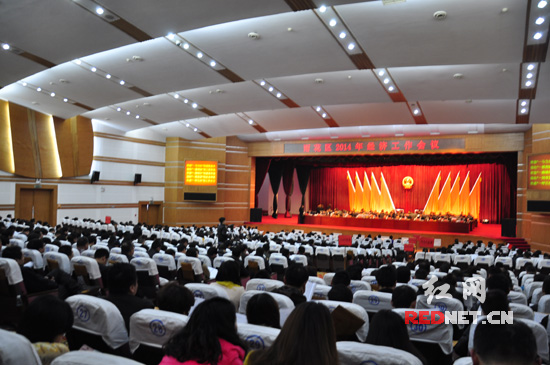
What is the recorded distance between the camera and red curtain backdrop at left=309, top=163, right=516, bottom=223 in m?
21.5

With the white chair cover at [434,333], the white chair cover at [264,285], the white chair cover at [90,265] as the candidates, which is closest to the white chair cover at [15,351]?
the white chair cover at [434,333]

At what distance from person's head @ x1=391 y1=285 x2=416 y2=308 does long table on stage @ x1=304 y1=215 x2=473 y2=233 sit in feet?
52.8

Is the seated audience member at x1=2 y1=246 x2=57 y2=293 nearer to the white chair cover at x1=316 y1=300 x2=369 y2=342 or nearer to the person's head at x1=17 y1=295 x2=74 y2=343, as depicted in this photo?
the person's head at x1=17 y1=295 x2=74 y2=343

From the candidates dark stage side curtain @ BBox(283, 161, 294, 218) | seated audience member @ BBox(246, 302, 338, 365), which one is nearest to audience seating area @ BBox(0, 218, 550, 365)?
seated audience member @ BBox(246, 302, 338, 365)

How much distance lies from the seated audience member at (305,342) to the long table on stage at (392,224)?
18.5 metres

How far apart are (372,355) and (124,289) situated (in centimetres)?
231

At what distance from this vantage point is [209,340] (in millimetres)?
2023

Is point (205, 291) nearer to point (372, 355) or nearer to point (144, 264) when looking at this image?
point (372, 355)

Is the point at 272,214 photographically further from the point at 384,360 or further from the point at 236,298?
the point at 384,360

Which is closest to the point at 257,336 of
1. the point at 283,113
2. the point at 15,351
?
the point at 15,351

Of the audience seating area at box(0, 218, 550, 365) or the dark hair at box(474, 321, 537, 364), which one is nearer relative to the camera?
the dark hair at box(474, 321, 537, 364)

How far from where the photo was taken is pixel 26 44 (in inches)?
353

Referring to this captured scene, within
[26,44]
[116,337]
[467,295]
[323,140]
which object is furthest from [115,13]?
[323,140]

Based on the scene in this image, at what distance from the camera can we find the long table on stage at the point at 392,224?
18.7m
